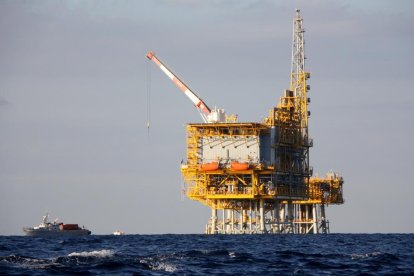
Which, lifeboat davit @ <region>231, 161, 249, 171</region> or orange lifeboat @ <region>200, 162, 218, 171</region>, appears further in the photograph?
orange lifeboat @ <region>200, 162, 218, 171</region>

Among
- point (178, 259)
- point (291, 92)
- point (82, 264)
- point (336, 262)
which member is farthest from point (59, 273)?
point (291, 92)

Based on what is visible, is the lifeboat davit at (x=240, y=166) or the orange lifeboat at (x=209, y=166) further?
the orange lifeboat at (x=209, y=166)

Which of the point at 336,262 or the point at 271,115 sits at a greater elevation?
the point at 271,115

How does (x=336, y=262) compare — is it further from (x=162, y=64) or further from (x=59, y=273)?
(x=162, y=64)

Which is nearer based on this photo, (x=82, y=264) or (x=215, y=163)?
(x=82, y=264)

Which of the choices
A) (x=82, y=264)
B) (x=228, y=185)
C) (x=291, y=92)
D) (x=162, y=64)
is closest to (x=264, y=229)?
(x=228, y=185)

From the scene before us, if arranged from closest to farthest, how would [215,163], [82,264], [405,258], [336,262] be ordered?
[82,264], [336,262], [405,258], [215,163]

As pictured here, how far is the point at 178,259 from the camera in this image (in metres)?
76.9

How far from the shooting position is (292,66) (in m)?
196

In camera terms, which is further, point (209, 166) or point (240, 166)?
point (209, 166)

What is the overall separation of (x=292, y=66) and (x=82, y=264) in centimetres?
12969

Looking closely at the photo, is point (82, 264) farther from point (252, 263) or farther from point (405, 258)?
point (405, 258)

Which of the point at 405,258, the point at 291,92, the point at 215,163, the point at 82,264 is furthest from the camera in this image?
the point at 291,92

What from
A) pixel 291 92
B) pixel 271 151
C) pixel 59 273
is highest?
pixel 291 92
